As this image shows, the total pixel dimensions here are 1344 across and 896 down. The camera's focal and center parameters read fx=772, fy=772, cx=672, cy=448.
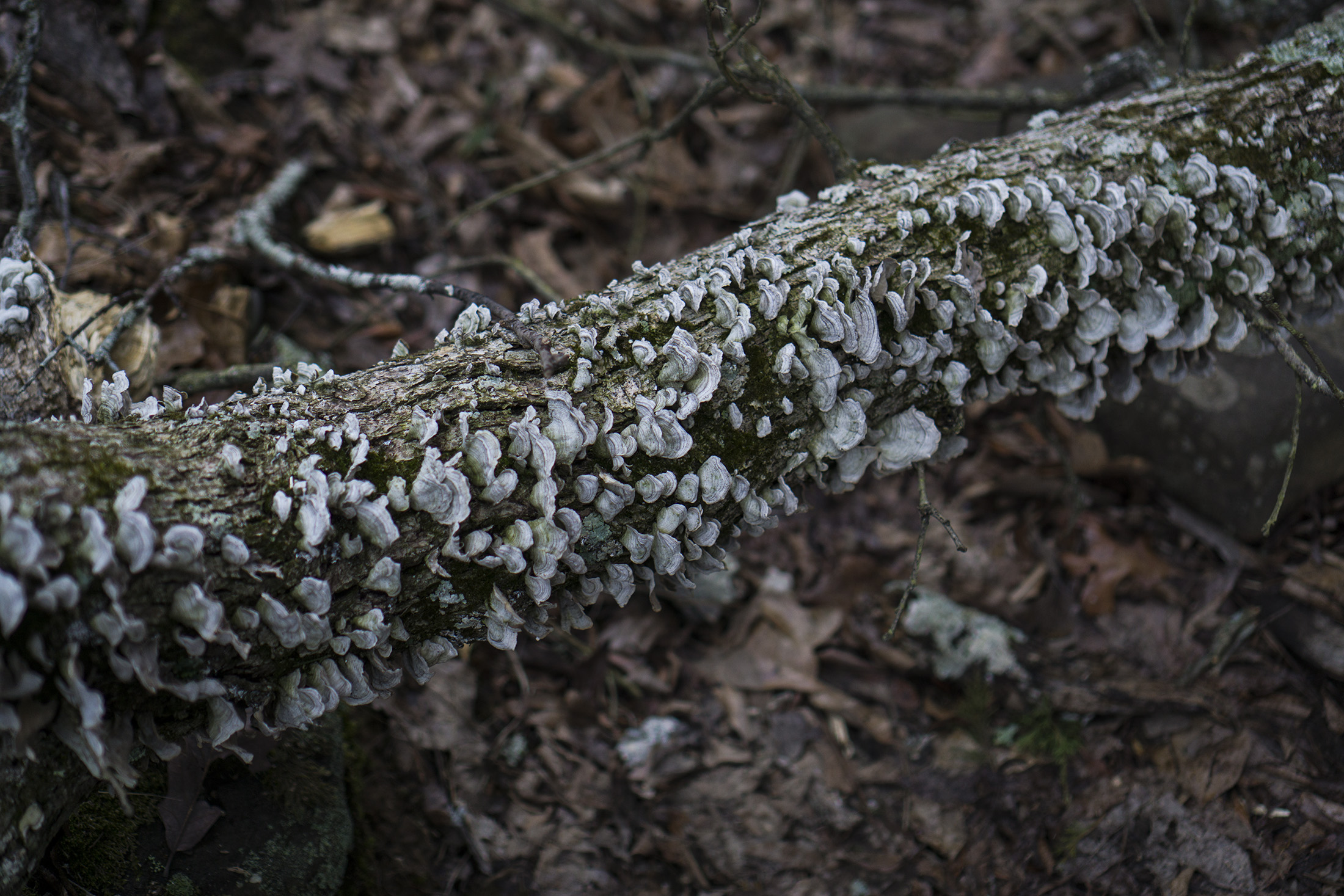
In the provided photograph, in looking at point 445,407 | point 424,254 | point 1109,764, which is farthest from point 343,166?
point 1109,764

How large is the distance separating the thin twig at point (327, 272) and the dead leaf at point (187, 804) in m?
1.45

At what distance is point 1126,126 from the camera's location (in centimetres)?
243

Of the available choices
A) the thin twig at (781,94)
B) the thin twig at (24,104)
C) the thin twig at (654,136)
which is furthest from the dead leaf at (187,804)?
the thin twig at (781,94)

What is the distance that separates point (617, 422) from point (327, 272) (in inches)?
63.0

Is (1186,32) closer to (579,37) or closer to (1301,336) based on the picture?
(1301,336)

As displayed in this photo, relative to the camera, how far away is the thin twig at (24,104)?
2.57 m

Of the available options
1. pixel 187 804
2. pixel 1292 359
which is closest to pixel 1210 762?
pixel 1292 359

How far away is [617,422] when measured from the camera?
1826mm

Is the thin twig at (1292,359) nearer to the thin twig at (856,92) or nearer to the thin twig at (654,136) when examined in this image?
the thin twig at (856,92)

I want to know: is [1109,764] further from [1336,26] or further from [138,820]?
[138,820]

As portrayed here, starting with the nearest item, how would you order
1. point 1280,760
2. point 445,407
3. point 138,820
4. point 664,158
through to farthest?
point 445,407 → point 138,820 → point 1280,760 → point 664,158

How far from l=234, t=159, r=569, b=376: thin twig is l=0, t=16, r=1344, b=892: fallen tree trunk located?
6 cm

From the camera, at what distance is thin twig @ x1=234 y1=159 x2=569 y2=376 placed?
190cm

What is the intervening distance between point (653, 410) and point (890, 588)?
2272 mm
